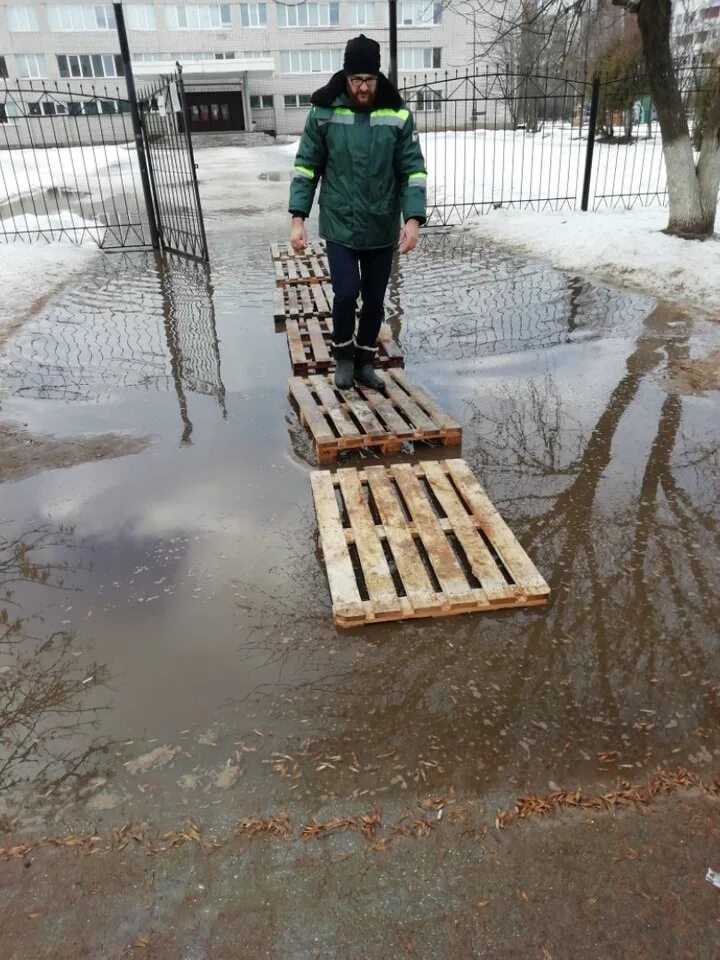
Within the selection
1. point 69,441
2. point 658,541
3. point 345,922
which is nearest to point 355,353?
point 69,441

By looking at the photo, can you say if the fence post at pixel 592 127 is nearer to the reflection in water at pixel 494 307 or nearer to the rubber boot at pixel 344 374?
the reflection in water at pixel 494 307

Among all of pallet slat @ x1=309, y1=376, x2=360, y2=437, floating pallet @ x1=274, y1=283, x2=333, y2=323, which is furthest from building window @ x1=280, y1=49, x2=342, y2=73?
pallet slat @ x1=309, y1=376, x2=360, y2=437

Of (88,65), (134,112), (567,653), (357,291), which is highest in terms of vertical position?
(88,65)

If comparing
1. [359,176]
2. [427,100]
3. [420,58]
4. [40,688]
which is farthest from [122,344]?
[420,58]

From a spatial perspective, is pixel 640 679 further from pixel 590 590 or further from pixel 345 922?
pixel 345 922

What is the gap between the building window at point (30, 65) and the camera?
42312 mm

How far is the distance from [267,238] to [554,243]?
460cm

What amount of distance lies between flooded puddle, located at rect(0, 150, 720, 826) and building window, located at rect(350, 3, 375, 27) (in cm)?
4755

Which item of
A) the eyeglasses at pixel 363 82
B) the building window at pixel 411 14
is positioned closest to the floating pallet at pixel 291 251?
the eyeglasses at pixel 363 82

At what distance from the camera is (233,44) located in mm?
44188

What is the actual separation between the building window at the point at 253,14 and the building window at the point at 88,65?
8.41 metres

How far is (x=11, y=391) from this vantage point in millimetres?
5211

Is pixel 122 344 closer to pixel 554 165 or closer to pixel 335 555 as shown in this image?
pixel 335 555

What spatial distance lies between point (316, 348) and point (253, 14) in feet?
157
